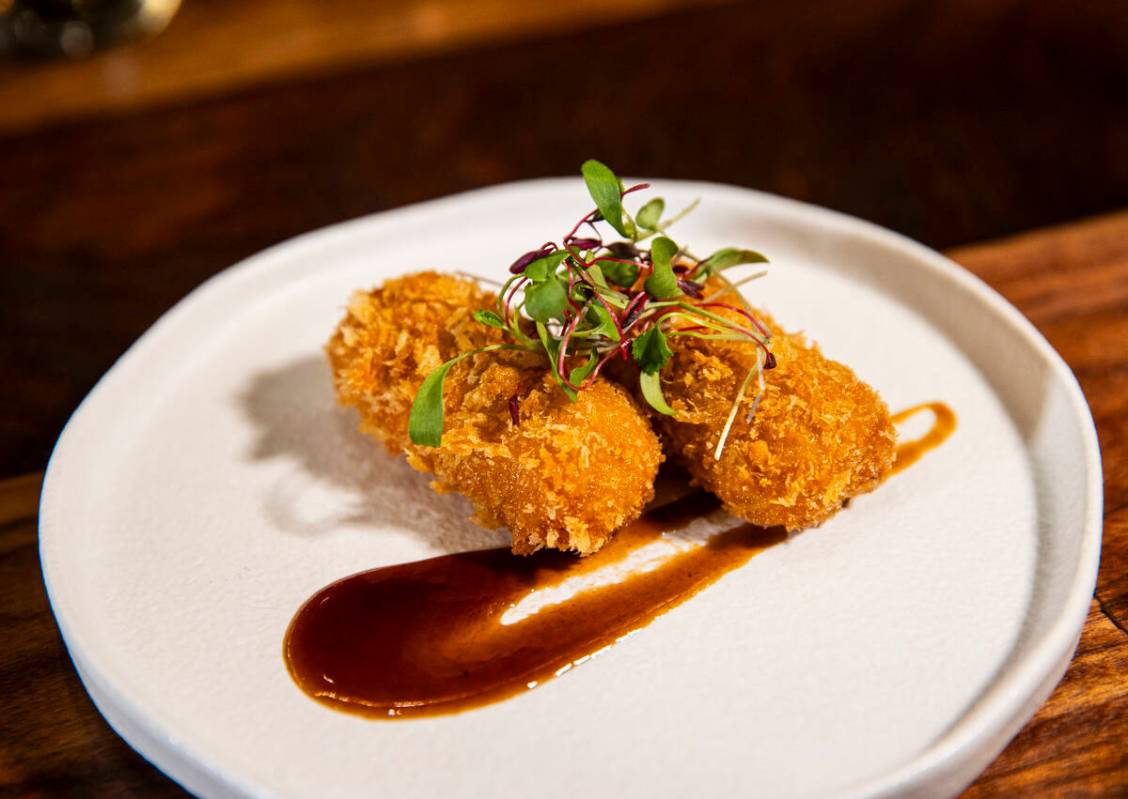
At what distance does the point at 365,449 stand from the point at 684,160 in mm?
2075

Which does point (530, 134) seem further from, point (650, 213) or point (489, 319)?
point (489, 319)

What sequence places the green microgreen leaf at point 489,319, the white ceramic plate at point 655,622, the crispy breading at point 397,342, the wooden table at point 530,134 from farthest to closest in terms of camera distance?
the wooden table at point 530,134
the crispy breading at point 397,342
the green microgreen leaf at point 489,319
the white ceramic plate at point 655,622

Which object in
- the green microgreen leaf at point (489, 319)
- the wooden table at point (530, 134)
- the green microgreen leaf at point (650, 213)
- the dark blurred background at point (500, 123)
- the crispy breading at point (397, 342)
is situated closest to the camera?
the green microgreen leaf at point (489, 319)

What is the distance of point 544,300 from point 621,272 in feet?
1.01

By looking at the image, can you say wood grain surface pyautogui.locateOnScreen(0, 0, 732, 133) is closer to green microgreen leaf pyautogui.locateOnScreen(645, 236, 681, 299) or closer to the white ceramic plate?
the white ceramic plate

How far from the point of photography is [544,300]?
7.38 ft

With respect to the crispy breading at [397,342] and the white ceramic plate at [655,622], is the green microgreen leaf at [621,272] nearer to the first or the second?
the crispy breading at [397,342]

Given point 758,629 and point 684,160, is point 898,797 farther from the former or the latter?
point 684,160

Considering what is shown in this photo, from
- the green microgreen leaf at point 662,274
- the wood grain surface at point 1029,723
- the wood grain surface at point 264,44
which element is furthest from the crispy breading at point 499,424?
the wood grain surface at point 264,44

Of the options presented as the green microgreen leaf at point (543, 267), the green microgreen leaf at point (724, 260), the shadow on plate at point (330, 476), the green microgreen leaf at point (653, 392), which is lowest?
the shadow on plate at point (330, 476)

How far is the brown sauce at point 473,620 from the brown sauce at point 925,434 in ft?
1.23

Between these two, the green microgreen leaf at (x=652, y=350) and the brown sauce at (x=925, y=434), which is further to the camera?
the brown sauce at (x=925, y=434)

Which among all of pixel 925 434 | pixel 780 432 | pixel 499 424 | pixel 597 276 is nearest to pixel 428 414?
pixel 499 424

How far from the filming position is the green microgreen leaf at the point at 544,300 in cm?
225
